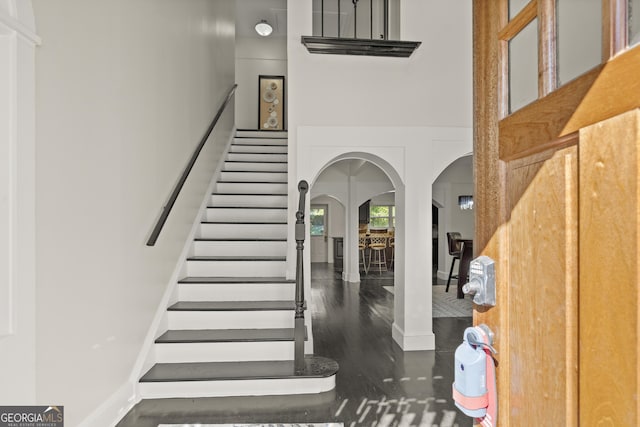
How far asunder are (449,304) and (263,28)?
599cm

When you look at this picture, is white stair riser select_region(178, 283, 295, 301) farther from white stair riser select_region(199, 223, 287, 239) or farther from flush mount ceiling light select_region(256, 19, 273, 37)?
flush mount ceiling light select_region(256, 19, 273, 37)

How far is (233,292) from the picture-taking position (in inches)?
127

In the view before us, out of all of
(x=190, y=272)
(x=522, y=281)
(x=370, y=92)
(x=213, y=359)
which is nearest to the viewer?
(x=522, y=281)

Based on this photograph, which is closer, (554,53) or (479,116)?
(554,53)

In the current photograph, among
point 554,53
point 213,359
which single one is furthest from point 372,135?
point 554,53

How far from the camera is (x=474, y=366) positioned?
3.17 ft

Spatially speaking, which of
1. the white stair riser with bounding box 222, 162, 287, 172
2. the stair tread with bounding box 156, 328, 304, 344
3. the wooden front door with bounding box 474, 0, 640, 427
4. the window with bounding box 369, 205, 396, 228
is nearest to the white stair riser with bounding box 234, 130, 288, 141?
the white stair riser with bounding box 222, 162, 287, 172

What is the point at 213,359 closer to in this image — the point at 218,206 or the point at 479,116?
the point at 218,206

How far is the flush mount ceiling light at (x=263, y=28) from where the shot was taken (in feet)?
23.7

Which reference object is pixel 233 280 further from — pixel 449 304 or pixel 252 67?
pixel 252 67

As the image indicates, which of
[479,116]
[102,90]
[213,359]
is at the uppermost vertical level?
[102,90]

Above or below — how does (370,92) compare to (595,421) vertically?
above

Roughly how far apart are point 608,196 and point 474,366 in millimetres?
527

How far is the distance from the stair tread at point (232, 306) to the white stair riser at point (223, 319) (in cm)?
2
